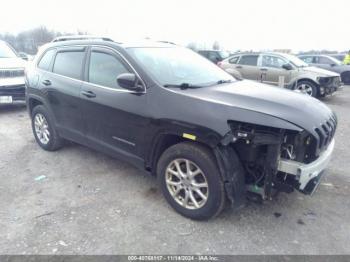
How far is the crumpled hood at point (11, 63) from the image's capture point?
763cm

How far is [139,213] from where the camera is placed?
10.7 ft

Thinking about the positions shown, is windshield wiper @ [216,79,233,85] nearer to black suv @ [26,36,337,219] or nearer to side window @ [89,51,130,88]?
black suv @ [26,36,337,219]

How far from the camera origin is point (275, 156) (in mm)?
2666

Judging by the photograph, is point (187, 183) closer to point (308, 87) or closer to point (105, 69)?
point (105, 69)

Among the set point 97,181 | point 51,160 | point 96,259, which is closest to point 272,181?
point 96,259

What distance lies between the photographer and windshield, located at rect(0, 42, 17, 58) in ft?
27.6

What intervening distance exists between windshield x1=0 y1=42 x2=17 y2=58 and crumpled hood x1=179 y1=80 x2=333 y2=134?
→ 24.3 feet

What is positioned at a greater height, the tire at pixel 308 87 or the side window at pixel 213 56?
the side window at pixel 213 56

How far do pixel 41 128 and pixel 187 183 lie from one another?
10.2 feet

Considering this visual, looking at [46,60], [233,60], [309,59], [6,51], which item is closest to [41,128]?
[46,60]

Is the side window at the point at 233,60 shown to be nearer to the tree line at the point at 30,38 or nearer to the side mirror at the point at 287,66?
the side mirror at the point at 287,66

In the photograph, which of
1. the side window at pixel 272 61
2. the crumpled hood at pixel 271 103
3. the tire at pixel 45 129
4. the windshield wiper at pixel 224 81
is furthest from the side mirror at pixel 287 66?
the tire at pixel 45 129

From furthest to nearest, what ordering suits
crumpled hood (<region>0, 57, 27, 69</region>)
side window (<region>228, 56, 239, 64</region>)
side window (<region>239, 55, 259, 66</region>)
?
side window (<region>228, 56, 239, 64</region>)
side window (<region>239, 55, 259, 66</region>)
crumpled hood (<region>0, 57, 27, 69</region>)

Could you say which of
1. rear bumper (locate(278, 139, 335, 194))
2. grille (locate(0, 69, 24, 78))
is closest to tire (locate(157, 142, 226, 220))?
rear bumper (locate(278, 139, 335, 194))
